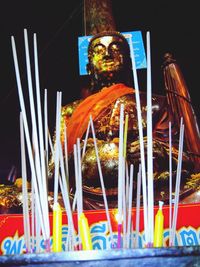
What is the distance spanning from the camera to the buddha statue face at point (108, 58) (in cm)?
291

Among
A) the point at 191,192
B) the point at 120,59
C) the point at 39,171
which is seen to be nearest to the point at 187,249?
the point at 39,171

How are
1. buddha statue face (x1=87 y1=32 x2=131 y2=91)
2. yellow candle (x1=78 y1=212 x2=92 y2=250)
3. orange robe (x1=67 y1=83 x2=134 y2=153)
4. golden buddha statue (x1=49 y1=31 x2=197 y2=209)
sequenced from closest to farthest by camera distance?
1. yellow candle (x1=78 y1=212 x2=92 y2=250)
2. golden buddha statue (x1=49 y1=31 x2=197 y2=209)
3. orange robe (x1=67 y1=83 x2=134 y2=153)
4. buddha statue face (x1=87 y1=32 x2=131 y2=91)

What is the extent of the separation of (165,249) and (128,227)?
280mm

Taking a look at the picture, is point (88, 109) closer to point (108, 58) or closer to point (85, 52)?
point (108, 58)

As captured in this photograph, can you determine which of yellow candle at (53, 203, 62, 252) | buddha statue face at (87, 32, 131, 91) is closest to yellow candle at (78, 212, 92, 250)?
yellow candle at (53, 203, 62, 252)

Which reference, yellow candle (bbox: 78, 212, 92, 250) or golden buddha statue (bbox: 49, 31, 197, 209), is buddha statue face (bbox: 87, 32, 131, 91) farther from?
yellow candle (bbox: 78, 212, 92, 250)

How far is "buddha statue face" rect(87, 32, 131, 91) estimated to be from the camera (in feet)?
9.55

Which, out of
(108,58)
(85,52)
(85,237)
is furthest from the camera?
(85,52)

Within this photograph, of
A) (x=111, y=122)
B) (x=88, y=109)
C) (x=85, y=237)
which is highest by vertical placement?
(x=88, y=109)

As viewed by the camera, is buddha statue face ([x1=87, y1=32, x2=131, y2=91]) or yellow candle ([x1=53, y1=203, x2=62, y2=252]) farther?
buddha statue face ([x1=87, y1=32, x2=131, y2=91])

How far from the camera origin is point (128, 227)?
1.80 feet

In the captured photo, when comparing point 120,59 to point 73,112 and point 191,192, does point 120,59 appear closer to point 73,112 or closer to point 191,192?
point 73,112

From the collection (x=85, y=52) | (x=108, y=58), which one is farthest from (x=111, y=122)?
(x=85, y=52)

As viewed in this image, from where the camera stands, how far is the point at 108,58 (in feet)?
9.62
